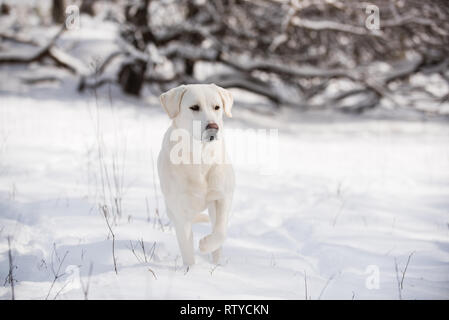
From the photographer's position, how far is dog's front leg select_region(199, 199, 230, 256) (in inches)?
89.9

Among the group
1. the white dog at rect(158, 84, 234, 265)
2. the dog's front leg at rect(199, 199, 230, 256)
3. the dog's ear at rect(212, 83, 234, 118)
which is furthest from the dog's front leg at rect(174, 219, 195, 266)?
the dog's ear at rect(212, 83, 234, 118)

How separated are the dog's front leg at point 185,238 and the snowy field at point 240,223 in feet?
0.23

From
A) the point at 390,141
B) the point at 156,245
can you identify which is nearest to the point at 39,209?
the point at 156,245

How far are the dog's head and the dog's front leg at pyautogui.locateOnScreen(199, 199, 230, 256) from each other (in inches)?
18.9

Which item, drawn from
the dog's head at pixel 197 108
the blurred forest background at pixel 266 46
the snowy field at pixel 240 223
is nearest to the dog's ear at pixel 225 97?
the dog's head at pixel 197 108

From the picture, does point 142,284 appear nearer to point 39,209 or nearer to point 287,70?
point 39,209

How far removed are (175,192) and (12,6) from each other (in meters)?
17.6

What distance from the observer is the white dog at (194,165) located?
2236 millimetres

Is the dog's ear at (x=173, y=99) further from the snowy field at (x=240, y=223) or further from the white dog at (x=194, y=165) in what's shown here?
the snowy field at (x=240, y=223)

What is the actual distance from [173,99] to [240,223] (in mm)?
1570

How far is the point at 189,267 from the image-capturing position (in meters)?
2.33

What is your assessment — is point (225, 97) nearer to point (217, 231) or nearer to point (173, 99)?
point (173, 99)

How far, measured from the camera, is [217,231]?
2318 mm
